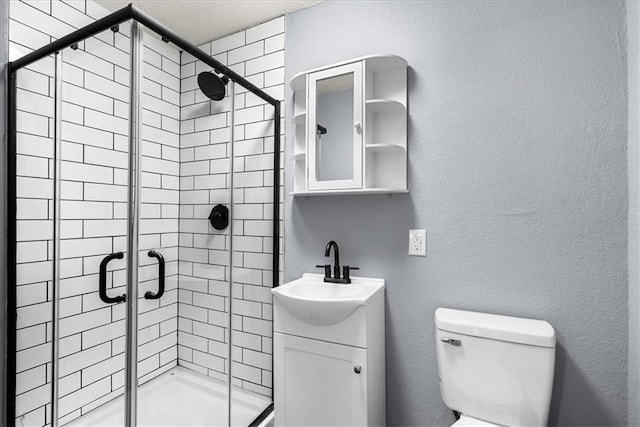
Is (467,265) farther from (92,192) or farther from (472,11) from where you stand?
(92,192)

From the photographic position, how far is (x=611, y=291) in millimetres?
1296

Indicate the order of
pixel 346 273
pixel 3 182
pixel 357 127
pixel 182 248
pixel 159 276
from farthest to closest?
pixel 346 273 < pixel 357 127 < pixel 3 182 < pixel 182 248 < pixel 159 276

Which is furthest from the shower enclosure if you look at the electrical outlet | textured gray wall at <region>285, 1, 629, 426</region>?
the electrical outlet

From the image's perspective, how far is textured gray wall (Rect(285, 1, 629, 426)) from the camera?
4.29 feet

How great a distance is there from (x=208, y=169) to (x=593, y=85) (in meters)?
1.67

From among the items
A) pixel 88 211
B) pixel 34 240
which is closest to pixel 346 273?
pixel 88 211

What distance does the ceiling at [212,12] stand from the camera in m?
1.88

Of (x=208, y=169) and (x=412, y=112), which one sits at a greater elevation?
(x=412, y=112)

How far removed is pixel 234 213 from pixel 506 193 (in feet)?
4.32

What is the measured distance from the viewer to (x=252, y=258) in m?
1.89

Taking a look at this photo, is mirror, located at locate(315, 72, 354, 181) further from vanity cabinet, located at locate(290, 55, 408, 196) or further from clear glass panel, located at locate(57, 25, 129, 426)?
clear glass panel, located at locate(57, 25, 129, 426)

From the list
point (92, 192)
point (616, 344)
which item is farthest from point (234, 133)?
point (616, 344)

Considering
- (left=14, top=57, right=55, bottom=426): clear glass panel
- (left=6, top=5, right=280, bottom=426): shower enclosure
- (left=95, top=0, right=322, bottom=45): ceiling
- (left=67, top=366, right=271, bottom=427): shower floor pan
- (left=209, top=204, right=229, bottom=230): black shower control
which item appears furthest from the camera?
(left=95, top=0, right=322, bottom=45): ceiling

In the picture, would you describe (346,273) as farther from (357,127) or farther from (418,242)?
(357,127)
